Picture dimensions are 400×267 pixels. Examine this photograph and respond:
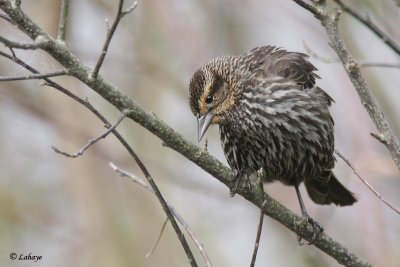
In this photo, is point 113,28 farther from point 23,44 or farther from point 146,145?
point 146,145

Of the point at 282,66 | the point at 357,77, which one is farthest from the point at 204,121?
the point at 357,77

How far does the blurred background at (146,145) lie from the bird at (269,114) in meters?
1.12

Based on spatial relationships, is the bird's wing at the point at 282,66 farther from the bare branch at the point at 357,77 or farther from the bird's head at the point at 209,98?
the bare branch at the point at 357,77

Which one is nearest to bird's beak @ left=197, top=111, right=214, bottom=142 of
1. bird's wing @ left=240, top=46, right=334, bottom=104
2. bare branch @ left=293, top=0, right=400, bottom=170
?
bird's wing @ left=240, top=46, right=334, bottom=104

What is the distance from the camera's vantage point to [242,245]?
732cm

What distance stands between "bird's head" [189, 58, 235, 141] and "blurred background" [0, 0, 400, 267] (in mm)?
1490

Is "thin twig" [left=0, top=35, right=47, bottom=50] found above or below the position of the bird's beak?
below

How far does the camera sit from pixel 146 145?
636 centimetres

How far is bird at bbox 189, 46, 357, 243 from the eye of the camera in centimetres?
440

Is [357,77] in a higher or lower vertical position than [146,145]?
lower

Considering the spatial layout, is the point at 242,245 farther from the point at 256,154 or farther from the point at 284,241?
the point at 256,154

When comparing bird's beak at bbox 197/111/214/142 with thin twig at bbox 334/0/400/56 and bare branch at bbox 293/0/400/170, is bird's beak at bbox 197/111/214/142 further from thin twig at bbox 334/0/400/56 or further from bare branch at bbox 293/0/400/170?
thin twig at bbox 334/0/400/56

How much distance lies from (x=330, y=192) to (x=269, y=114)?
104 cm

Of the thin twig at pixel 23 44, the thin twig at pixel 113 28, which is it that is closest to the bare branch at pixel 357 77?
the thin twig at pixel 113 28
